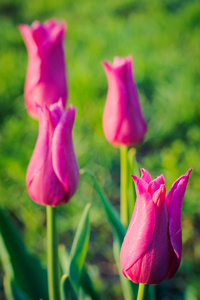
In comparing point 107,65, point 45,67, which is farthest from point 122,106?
point 45,67

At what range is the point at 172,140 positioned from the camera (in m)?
2.45

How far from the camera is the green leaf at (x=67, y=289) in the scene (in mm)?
776

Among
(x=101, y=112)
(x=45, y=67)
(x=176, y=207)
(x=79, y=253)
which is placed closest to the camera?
(x=176, y=207)

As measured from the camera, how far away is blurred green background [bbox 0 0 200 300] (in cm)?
174

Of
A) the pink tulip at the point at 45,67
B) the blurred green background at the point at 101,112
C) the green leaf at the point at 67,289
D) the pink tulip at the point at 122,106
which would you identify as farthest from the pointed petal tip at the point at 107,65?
the blurred green background at the point at 101,112

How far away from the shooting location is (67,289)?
2.60 feet

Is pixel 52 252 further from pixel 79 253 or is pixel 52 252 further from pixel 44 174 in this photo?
pixel 44 174

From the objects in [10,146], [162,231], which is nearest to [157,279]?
[162,231]

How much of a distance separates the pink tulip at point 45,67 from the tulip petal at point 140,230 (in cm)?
49

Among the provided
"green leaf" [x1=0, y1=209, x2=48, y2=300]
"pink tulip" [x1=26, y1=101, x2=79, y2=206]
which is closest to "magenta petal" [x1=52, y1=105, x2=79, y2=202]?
"pink tulip" [x1=26, y1=101, x2=79, y2=206]

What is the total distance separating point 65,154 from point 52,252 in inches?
8.4

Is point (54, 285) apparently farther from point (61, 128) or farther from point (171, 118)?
point (171, 118)

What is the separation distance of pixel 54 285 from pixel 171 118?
1813 millimetres

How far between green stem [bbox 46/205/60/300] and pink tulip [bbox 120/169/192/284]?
0.75 ft
